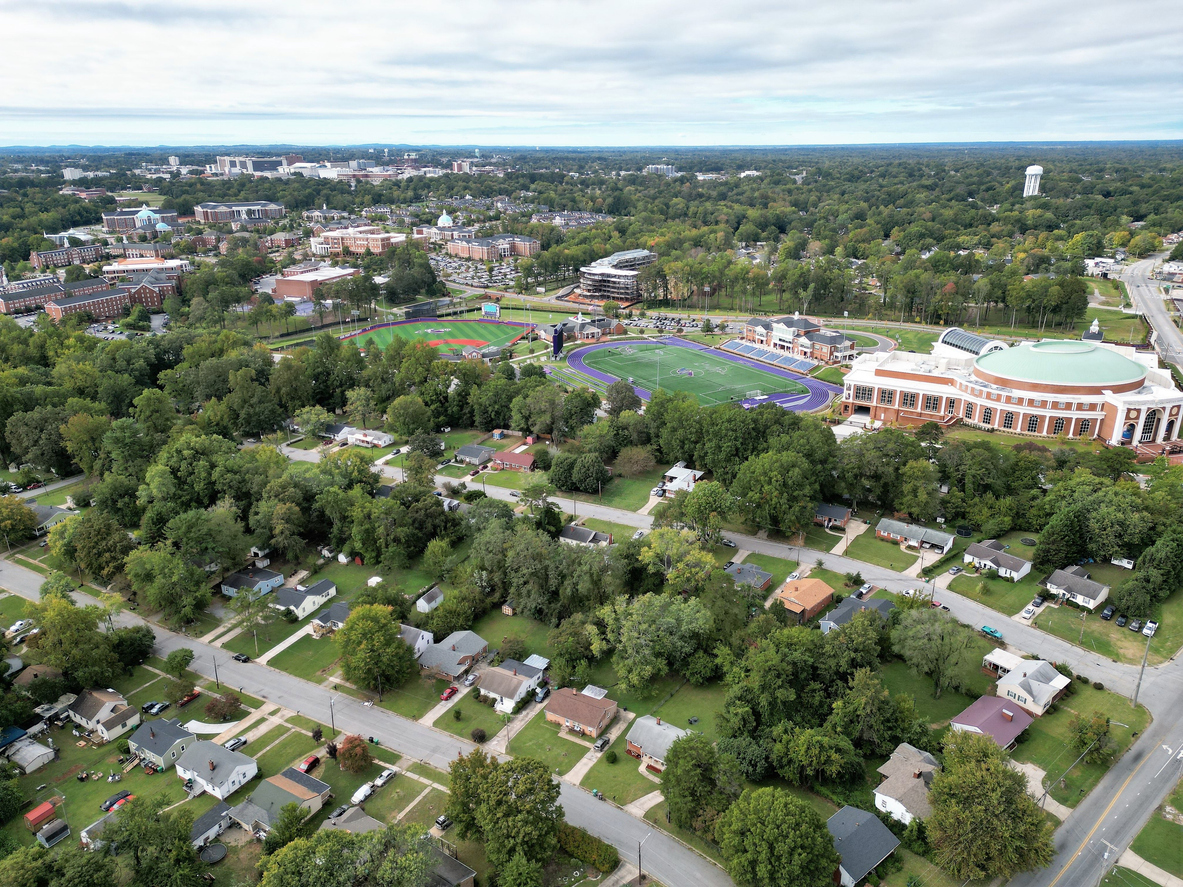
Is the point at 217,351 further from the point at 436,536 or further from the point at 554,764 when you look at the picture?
the point at 554,764

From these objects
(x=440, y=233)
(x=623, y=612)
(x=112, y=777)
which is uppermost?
(x=440, y=233)

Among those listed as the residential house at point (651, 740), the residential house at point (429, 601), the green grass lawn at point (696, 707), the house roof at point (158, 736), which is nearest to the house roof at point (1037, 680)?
the green grass lawn at point (696, 707)

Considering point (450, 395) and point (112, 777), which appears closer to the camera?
point (112, 777)

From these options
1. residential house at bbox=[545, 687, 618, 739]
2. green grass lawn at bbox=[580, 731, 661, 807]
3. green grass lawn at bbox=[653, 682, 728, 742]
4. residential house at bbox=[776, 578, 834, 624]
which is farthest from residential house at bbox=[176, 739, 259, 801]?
residential house at bbox=[776, 578, 834, 624]

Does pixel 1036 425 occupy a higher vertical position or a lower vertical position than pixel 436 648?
higher

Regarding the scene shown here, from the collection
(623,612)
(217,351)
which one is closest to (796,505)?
(623,612)

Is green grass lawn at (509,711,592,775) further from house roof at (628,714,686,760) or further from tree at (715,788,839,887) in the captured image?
tree at (715,788,839,887)

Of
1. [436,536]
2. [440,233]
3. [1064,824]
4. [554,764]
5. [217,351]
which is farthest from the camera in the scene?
[440,233]
